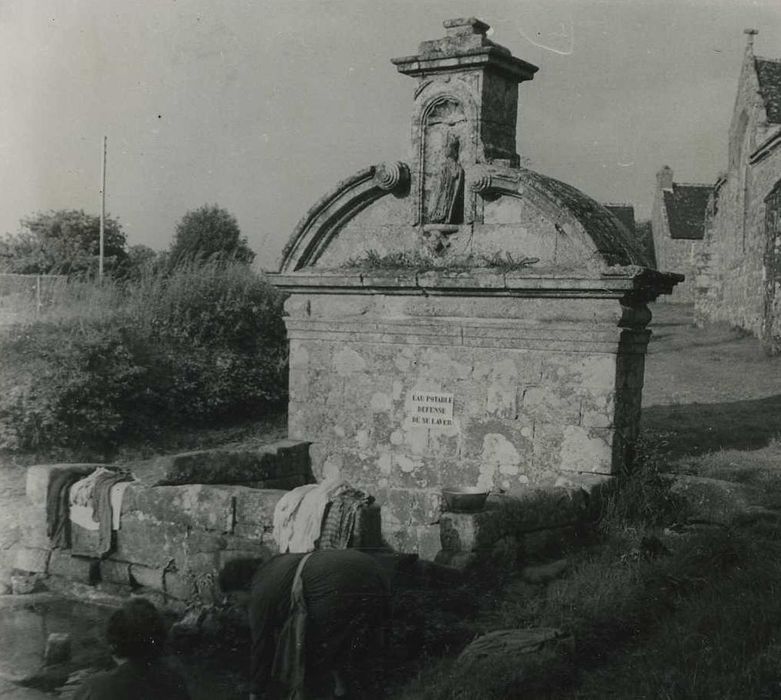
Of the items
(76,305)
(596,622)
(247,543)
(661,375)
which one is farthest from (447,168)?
(661,375)

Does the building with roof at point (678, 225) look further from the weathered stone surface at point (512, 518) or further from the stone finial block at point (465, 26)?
the weathered stone surface at point (512, 518)

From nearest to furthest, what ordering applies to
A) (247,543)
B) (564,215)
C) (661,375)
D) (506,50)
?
1. (247,543)
2. (564,215)
3. (506,50)
4. (661,375)

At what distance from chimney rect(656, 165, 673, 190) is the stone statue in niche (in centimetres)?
4131

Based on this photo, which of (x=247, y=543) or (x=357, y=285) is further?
(x=357, y=285)

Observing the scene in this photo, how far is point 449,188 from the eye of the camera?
895 centimetres

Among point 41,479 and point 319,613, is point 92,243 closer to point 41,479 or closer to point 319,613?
point 41,479

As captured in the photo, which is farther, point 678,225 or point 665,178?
point 665,178

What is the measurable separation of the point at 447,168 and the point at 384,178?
0.68 m

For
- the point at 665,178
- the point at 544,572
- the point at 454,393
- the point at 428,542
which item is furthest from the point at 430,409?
the point at 665,178

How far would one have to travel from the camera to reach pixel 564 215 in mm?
8148

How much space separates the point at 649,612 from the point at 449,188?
4667 mm

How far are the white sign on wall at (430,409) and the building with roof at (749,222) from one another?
43.9ft

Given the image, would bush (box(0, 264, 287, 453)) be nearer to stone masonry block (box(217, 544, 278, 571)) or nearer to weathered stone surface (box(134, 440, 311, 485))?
weathered stone surface (box(134, 440, 311, 485))

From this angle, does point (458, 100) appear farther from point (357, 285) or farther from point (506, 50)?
point (357, 285)
